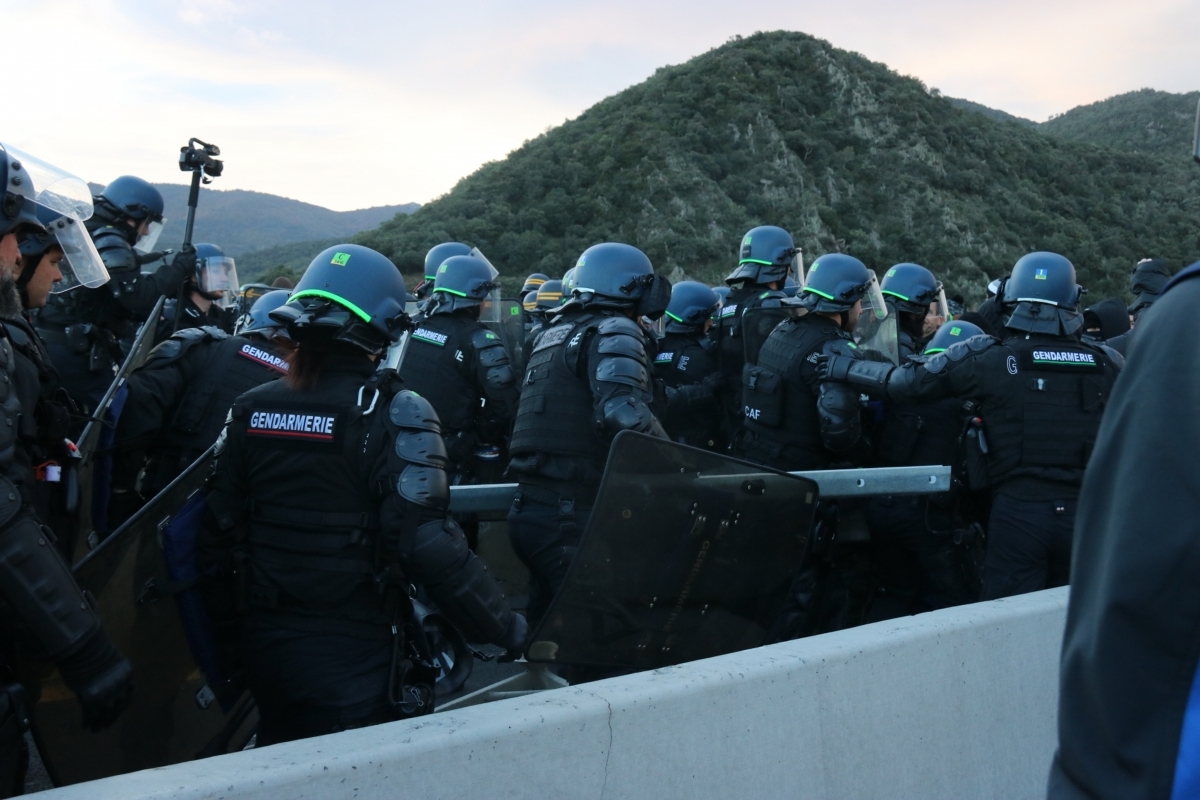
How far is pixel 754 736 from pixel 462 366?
4.51 meters

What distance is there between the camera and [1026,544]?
521cm

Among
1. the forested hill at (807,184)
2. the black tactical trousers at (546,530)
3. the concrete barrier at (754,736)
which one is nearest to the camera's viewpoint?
the concrete barrier at (754,736)

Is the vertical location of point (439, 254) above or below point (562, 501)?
above

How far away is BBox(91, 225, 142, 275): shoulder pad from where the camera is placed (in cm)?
638

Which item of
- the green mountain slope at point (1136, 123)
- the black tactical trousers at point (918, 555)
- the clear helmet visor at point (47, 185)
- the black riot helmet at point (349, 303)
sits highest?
the green mountain slope at point (1136, 123)

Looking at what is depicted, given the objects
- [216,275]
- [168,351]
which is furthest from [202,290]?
[168,351]

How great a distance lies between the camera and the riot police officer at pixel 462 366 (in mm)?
6828

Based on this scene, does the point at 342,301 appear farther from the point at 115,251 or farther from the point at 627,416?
the point at 115,251

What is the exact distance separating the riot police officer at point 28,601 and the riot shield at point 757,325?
5188mm

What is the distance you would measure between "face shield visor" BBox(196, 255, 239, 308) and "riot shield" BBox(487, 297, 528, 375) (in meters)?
1.97

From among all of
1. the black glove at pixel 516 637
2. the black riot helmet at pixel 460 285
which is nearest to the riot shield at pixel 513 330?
the black riot helmet at pixel 460 285

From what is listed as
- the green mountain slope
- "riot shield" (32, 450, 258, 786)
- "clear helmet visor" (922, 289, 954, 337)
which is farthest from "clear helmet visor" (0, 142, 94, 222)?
the green mountain slope

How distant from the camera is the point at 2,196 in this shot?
2982 millimetres

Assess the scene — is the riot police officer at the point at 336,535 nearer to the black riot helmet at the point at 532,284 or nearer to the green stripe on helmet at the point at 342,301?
the green stripe on helmet at the point at 342,301
